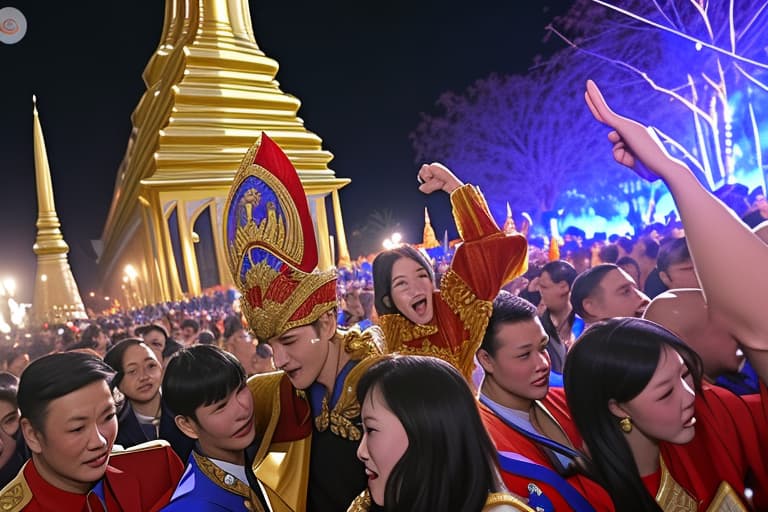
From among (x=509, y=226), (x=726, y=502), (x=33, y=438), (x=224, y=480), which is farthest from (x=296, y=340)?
(x=509, y=226)

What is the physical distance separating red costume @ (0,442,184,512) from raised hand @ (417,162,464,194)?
4.68ft

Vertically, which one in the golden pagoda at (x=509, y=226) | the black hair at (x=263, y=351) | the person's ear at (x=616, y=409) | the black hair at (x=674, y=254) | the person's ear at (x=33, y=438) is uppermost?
the golden pagoda at (x=509, y=226)

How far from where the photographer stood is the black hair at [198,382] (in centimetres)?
185

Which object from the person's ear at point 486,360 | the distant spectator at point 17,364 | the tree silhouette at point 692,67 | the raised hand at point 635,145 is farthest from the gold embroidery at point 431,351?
the tree silhouette at point 692,67

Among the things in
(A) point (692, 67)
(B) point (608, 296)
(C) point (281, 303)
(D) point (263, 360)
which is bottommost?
(D) point (263, 360)

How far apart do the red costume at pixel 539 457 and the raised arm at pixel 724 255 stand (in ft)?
1.61

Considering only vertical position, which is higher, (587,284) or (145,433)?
(587,284)

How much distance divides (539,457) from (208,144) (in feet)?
29.5

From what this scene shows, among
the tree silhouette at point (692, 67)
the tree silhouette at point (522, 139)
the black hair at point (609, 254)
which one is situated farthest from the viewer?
the tree silhouette at point (522, 139)

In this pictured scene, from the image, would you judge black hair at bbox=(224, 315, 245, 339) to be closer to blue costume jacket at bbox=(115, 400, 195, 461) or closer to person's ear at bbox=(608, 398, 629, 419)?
blue costume jacket at bbox=(115, 400, 195, 461)

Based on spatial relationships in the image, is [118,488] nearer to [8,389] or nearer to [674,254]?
[8,389]

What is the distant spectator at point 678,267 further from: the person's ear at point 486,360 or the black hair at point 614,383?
the black hair at point 614,383

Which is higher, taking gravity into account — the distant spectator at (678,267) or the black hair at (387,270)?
the black hair at (387,270)

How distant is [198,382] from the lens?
1.85 meters
